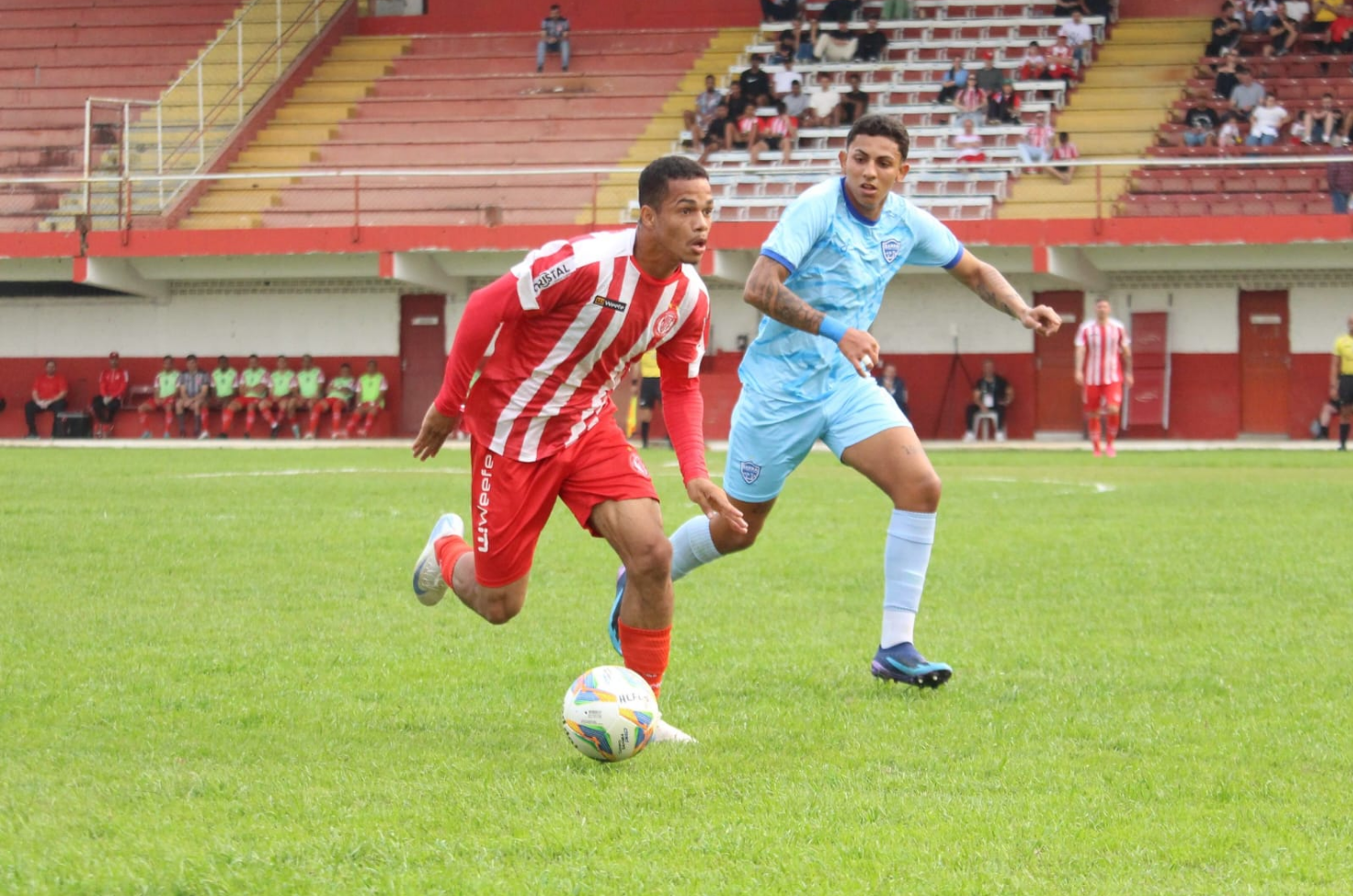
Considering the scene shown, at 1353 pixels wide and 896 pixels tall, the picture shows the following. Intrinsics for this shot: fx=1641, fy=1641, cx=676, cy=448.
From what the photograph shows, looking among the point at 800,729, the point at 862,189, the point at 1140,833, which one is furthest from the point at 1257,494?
the point at 1140,833

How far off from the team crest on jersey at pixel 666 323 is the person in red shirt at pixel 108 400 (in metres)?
28.9

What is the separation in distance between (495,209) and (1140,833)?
26.7 meters

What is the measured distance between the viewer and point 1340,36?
97.7ft

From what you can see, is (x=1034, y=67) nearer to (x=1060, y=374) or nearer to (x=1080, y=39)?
(x=1080, y=39)

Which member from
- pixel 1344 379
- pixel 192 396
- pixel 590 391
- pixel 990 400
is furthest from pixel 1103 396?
pixel 590 391

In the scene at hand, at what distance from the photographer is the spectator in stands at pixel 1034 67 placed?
102 feet

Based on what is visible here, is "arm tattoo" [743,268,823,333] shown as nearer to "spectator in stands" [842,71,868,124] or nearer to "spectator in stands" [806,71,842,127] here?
"spectator in stands" [842,71,868,124]

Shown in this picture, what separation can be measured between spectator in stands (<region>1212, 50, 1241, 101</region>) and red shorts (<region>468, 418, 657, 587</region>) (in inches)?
1033

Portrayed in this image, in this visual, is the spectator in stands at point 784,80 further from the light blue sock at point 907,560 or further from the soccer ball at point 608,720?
the soccer ball at point 608,720

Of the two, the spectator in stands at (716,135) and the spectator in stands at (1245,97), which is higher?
the spectator in stands at (1245,97)

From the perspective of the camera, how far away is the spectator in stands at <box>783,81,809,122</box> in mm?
30938

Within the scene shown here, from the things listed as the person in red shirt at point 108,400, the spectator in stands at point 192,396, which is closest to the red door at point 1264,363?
the spectator in stands at point 192,396

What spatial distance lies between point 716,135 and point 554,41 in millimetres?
6091

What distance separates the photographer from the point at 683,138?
104 ft
